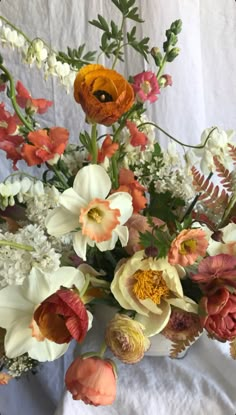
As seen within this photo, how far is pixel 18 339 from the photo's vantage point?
1.95ft

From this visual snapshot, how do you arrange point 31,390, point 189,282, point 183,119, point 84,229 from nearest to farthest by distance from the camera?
point 84,229 → point 189,282 → point 31,390 → point 183,119

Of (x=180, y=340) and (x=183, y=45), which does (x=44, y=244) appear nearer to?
(x=180, y=340)

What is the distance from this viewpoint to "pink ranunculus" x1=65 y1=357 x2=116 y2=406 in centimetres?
57

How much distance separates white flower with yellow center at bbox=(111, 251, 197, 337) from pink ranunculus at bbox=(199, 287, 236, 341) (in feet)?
0.13

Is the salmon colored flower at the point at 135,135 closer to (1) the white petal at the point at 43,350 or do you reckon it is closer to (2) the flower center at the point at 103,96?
(2) the flower center at the point at 103,96

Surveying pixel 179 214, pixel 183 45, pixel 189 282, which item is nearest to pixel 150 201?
pixel 179 214

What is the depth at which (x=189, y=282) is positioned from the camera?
2.17ft

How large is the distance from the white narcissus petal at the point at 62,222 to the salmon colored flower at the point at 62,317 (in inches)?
2.6

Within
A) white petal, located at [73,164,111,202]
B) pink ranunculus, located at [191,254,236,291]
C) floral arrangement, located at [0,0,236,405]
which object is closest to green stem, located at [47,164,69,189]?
floral arrangement, located at [0,0,236,405]

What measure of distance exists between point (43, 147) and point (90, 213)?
4.6 inches

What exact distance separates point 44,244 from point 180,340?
0.63 feet

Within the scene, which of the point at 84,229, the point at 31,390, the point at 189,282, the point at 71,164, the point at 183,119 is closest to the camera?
the point at 84,229

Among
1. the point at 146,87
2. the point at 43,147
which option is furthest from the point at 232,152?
the point at 43,147

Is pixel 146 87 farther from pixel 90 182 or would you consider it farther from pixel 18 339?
pixel 18 339
